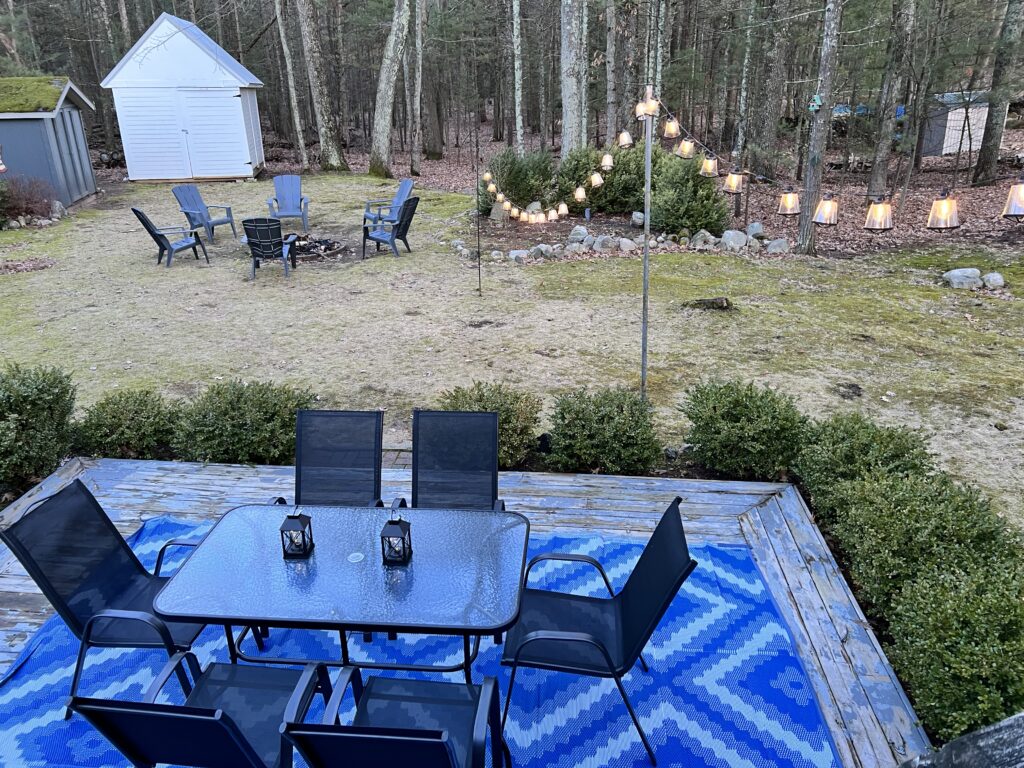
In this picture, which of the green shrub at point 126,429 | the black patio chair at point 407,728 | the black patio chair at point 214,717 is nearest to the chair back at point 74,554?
the black patio chair at point 214,717

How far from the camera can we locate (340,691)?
2.23m

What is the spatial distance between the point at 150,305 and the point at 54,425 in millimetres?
4798

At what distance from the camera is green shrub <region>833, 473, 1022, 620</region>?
3061 mm

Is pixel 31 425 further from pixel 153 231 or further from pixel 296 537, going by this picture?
pixel 153 231

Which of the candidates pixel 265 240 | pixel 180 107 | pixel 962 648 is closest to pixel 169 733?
pixel 962 648

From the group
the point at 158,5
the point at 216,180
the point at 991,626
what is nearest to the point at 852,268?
the point at 991,626

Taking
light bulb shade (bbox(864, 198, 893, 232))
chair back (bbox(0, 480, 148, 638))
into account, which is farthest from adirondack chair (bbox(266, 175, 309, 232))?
chair back (bbox(0, 480, 148, 638))

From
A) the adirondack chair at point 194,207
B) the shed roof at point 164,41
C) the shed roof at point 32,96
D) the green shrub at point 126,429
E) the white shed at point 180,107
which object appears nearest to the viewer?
the green shrub at point 126,429

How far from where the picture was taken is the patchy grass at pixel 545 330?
609 centimetres

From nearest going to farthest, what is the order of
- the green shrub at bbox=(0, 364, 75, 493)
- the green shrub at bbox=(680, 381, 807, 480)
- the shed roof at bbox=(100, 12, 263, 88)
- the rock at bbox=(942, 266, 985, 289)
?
the green shrub at bbox=(0, 364, 75, 493) < the green shrub at bbox=(680, 381, 807, 480) < the rock at bbox=(942, 266, 985, 289) < the shed roof at bbox=(100, 12, 263, 88)

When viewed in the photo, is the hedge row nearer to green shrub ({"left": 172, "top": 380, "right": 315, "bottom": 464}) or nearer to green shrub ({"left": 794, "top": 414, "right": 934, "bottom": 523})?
green shrub ({"left": 794, "top": 414, "right": 934, "bottom": 523})

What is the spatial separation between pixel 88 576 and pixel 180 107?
18008mm

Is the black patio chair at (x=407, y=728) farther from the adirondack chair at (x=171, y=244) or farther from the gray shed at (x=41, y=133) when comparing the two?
the gray shed at (x=41, y=133)

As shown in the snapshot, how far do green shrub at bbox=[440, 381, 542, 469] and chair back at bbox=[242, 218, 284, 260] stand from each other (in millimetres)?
6058
